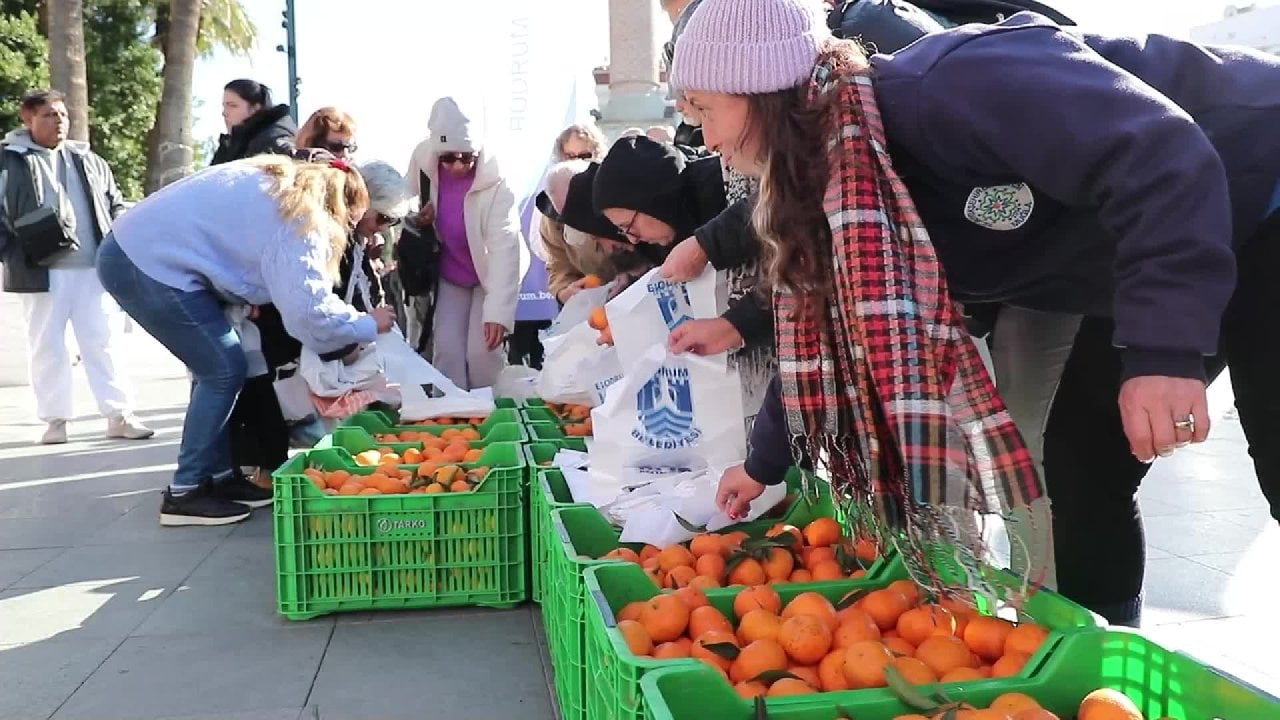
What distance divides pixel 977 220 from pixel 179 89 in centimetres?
1266

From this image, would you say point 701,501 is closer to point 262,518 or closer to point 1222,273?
point 1222,273

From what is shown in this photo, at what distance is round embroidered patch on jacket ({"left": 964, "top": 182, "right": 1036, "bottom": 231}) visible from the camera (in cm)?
145

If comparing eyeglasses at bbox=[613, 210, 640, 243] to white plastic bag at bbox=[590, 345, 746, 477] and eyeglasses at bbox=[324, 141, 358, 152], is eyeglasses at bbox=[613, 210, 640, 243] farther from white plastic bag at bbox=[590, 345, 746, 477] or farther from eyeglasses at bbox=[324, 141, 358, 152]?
eyeglasses at bbox=[324, 141, 358, 152]

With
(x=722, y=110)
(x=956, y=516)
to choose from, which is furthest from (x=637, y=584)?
(x=722, y=110)

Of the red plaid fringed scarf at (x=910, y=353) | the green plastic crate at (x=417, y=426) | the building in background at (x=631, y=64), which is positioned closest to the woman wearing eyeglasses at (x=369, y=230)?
the green plastic crate at (x=417, y=426)

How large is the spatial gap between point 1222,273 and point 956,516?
0.49 metres

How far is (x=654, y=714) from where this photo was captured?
118 centimetres

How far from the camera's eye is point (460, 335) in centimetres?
517

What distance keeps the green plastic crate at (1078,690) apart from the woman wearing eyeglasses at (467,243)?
12.2 ft

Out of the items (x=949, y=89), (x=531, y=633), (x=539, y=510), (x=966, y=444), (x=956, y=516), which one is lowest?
(x=531, y=633)

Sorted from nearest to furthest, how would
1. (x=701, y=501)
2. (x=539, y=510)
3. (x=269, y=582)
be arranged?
(x=701, y=501), (x=539, y=510), (x=269, y=582)

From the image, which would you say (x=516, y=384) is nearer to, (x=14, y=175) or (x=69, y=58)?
(x=14, y=175)

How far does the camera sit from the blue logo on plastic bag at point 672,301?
98.4 inches

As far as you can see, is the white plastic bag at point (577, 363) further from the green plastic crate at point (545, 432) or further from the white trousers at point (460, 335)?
the white trousers at point (460, 335)
